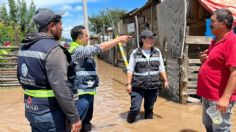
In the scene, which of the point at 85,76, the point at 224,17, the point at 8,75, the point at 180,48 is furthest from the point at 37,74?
the point at 8,75

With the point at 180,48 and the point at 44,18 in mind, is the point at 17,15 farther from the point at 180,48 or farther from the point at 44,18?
the point at 44,18

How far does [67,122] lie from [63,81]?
45cm

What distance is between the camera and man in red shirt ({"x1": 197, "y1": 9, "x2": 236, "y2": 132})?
3.65m

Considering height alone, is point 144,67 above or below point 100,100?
above

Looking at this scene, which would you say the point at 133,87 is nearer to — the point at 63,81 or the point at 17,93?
the point at 63,81

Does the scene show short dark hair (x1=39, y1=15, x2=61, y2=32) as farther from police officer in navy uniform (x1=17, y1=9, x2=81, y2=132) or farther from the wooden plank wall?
the wooden plank wall

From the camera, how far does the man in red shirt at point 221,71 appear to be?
3.65m

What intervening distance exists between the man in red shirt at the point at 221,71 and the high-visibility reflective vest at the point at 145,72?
7.34ft

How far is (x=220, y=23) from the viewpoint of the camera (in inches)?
152

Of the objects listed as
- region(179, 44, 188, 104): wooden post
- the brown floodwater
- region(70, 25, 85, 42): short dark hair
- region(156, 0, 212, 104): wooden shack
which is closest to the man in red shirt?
region(70, 25, 85, 42): short dark hair

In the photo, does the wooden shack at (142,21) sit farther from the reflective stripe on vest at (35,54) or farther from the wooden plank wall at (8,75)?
the reflective stripe on vest at (35,54)

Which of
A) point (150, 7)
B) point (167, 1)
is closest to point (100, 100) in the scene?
point (167, 1)

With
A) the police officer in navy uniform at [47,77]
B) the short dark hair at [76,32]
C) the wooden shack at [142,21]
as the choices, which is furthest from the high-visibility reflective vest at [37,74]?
the wooden shack at [142,21]

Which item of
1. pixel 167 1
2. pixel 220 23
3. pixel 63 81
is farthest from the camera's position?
pixel 167 1
